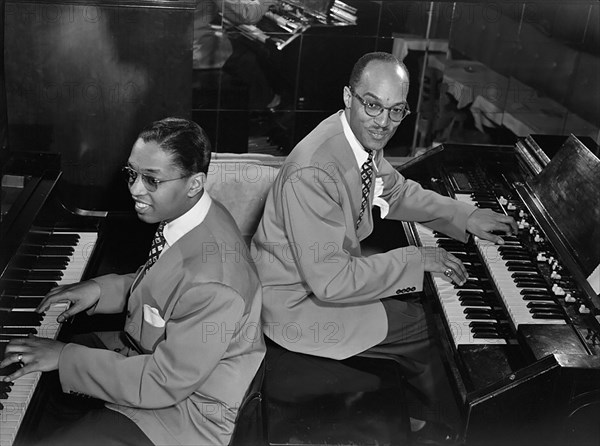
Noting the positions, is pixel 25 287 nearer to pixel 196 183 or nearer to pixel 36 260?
pixel 36 260

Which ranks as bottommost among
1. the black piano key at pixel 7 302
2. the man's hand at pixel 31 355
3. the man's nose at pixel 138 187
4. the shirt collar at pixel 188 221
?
the black piano key at pixel 7 302

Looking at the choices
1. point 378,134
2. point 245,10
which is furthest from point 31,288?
point 245,10

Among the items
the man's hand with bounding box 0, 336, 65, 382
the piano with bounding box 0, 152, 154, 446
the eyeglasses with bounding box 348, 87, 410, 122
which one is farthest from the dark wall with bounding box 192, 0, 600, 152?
the man's hand with bounding box 0, 336, 65, 382

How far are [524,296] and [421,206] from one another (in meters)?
0.87

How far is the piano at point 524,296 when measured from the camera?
413 centimetres

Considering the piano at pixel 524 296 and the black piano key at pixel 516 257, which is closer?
the piano at pixel 524 296

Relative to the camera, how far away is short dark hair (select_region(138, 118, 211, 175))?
3.84 m

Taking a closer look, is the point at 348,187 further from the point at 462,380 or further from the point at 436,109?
the point at 436,109

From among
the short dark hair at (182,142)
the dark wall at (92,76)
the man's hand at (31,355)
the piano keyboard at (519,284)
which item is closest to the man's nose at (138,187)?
the short dark hair at (182,142)

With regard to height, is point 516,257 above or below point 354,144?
below

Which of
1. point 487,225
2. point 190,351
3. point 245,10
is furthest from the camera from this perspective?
point 245,10

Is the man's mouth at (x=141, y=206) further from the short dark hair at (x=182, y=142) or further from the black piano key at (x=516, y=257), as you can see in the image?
the black piano key at (x=516, y=257)

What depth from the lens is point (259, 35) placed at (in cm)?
685

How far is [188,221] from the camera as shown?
3.93m
